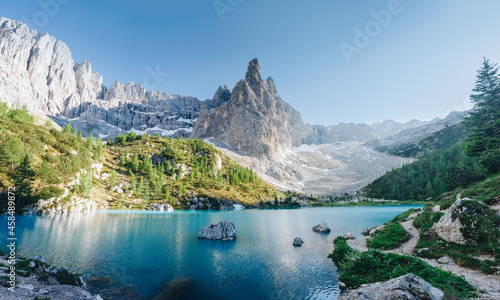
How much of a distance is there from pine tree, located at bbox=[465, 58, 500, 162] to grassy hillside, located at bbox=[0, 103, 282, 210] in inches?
4275

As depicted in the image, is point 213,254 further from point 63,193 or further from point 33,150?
point 33,150

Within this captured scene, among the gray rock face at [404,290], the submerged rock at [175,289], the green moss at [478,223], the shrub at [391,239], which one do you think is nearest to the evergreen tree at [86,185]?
the submerged rock at [175,289]

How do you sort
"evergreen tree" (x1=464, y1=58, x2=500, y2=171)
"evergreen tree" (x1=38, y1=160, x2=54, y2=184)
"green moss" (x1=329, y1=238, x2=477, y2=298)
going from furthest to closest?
"evergreen tree" (x1=38, y1=160, x2=54, y2=184), "evergreen tree" (x1=464, y1=58, x2=500, y2=171), "green moss" (x1=329, y1=238, x2=477, y2=298)

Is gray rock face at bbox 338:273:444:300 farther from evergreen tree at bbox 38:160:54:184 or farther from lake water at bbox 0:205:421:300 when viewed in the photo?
evergreen tree at bbox 38:160:54:184

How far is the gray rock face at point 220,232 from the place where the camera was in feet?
146

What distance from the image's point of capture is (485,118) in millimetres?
51500

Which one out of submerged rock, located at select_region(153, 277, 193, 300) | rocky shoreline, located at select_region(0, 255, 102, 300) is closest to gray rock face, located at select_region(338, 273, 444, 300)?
submerged rock, located at select_region(153, 277, 193, 300)

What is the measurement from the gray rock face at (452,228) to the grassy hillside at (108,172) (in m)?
98.4

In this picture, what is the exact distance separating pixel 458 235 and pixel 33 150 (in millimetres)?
115956

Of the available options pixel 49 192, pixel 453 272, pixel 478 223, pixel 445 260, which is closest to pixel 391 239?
pixel 445 260

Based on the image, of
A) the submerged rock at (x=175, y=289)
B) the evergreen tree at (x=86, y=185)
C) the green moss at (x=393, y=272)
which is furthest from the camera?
the evergreen tree at (x=86, y=185)

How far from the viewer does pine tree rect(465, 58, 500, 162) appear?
147ft

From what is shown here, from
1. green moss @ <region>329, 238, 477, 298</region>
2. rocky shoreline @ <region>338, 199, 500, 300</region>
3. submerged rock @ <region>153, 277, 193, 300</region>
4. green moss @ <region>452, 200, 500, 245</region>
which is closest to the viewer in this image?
rocky shoreline @ <region>338, 199, 500, 300</region>

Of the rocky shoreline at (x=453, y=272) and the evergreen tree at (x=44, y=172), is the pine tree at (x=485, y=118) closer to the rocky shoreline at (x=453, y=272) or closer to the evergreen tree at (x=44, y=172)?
the rocky shoreline at (x=453, y=272)
